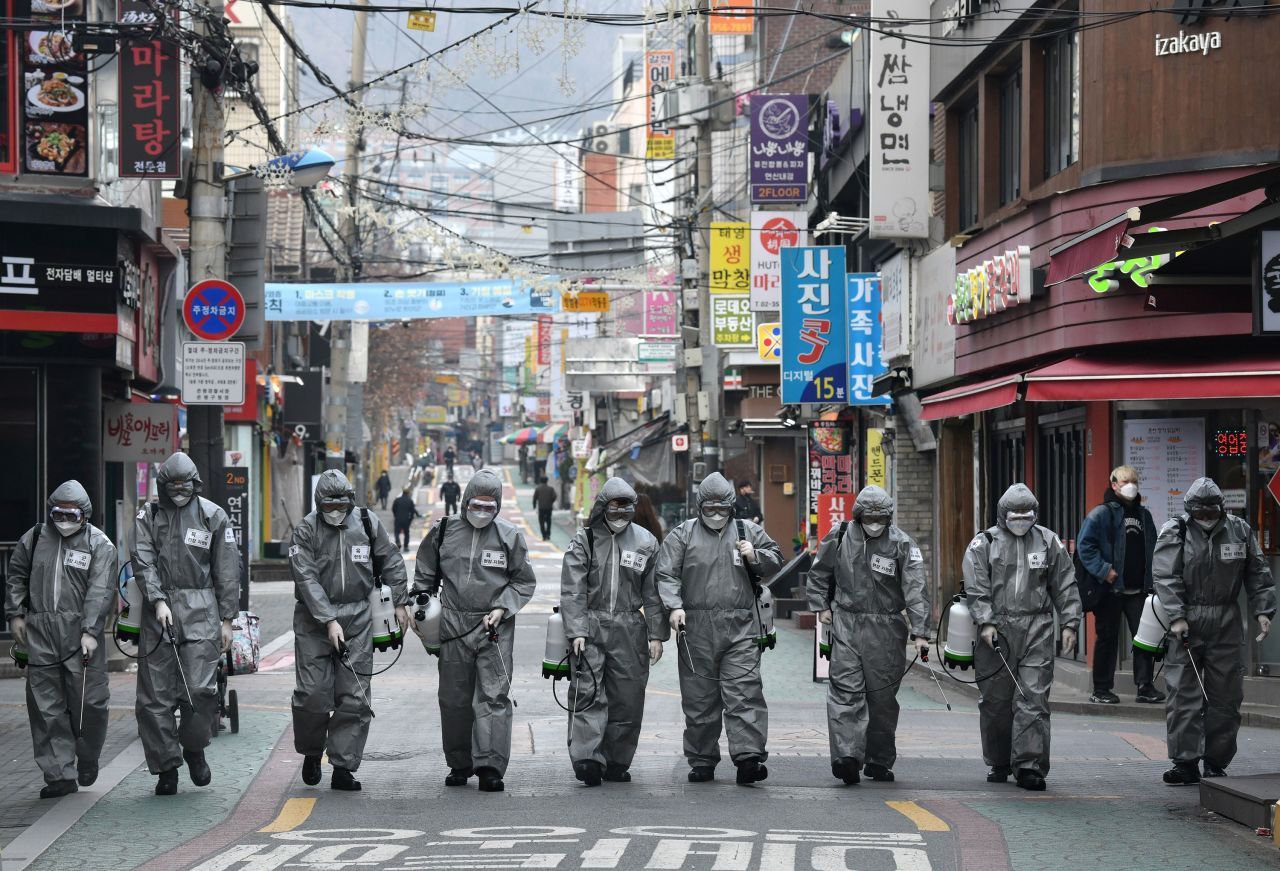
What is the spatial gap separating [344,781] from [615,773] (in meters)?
1.67

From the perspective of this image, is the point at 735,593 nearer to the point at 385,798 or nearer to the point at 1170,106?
the point at 385,798

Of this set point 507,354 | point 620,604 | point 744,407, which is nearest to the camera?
point 620,604

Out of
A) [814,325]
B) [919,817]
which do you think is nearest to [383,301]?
[814,325]

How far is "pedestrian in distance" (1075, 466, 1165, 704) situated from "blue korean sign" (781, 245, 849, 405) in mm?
9825

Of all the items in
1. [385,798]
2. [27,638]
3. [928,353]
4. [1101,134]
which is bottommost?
[385,798]

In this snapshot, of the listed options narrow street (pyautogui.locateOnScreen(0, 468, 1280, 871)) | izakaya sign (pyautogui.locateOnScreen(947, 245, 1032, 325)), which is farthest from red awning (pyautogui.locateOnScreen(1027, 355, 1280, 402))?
narrow street (pyautogui.locateOnScreen(0, 468, 1280, 871))

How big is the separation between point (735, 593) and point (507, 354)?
423 feet

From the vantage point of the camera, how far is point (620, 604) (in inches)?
444

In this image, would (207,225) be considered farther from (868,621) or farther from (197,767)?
(868,621)

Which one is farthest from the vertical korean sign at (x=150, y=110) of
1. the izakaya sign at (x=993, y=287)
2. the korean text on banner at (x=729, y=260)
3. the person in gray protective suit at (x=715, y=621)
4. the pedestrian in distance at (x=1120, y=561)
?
the korean text on banner at (x=729, y=260)

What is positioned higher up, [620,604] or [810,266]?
[810,266]

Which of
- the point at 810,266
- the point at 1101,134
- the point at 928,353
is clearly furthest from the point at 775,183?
the point at 1101,134

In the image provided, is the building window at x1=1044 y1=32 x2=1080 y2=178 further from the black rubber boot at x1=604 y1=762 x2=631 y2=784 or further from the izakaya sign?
the black rubber boot at x1=604 y1=762 x2=631 y2=784

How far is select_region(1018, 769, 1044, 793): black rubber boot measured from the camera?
10922 millimetres
